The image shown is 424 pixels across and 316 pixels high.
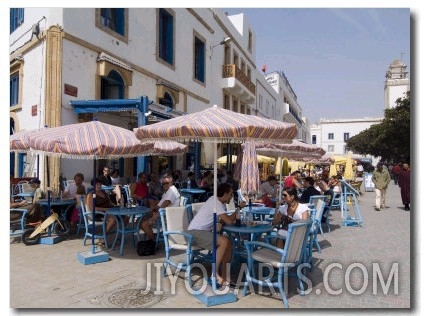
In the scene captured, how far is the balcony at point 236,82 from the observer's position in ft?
75.0

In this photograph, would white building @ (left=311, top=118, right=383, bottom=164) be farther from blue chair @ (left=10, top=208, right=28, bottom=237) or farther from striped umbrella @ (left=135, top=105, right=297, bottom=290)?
striped umbrella @ (left=135, top=105, right=297, bottom=290)

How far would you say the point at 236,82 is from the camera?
76.6 feet

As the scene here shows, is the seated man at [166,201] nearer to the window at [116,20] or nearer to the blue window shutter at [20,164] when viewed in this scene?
the blue window shutter at [20,164]

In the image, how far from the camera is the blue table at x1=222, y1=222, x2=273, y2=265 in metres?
4.88

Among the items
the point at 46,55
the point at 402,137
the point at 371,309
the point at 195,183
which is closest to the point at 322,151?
the point at 195,183

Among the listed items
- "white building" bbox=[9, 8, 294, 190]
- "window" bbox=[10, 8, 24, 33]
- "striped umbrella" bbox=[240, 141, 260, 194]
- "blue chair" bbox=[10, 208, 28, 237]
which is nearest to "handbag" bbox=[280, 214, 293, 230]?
"striped umbrella" bbox=[240, 141, 260, 194]

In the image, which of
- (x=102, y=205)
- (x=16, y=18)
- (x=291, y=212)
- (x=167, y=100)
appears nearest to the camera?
(x=291, y=212)

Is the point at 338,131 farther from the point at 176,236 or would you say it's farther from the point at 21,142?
the point at 176,236

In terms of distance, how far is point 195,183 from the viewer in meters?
13.0

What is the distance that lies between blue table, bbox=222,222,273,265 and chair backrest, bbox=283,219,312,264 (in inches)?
24.4

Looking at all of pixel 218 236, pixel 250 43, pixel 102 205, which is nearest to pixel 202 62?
pixel 250 43

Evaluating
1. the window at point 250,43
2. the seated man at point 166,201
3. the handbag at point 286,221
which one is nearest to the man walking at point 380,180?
the handbag at point 286,221

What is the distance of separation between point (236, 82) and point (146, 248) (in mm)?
18485
